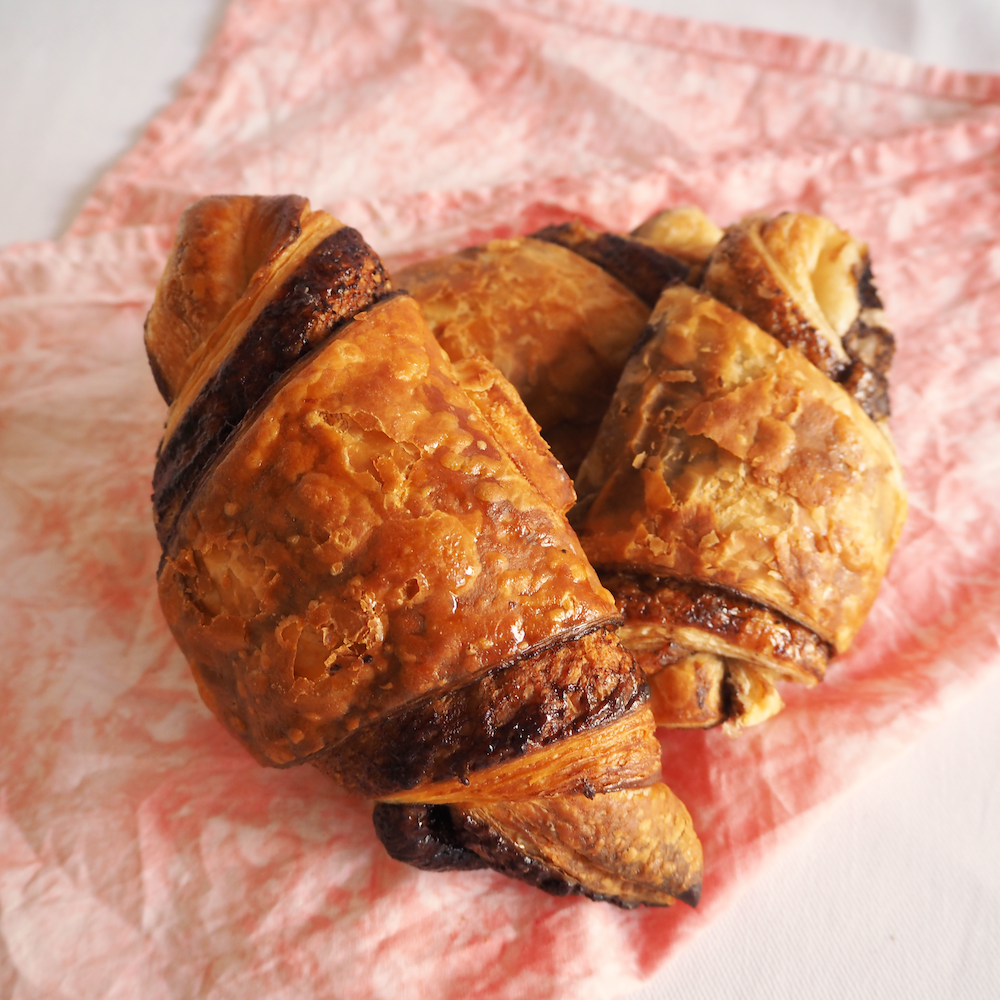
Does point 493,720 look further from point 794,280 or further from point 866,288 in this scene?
point 866,288

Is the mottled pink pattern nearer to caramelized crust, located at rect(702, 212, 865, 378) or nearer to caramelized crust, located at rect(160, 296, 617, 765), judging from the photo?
caramelized crust, located at rect(160, 296, 617, 765)

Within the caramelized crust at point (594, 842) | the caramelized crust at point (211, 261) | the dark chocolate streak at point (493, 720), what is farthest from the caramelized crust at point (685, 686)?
the caramelized crust at point (211, 261)

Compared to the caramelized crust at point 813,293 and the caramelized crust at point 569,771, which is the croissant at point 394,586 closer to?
the caramelized crust at point 569,771

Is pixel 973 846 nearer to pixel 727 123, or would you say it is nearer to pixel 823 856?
pixel 823 856

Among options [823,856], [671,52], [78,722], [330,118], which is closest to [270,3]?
[330,118]

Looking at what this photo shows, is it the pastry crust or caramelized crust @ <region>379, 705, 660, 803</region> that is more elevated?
the pastry crust

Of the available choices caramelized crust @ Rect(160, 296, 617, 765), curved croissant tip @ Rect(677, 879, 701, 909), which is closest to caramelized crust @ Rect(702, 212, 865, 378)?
caramelized crust @ Rect(160, 296, 617, 765)
